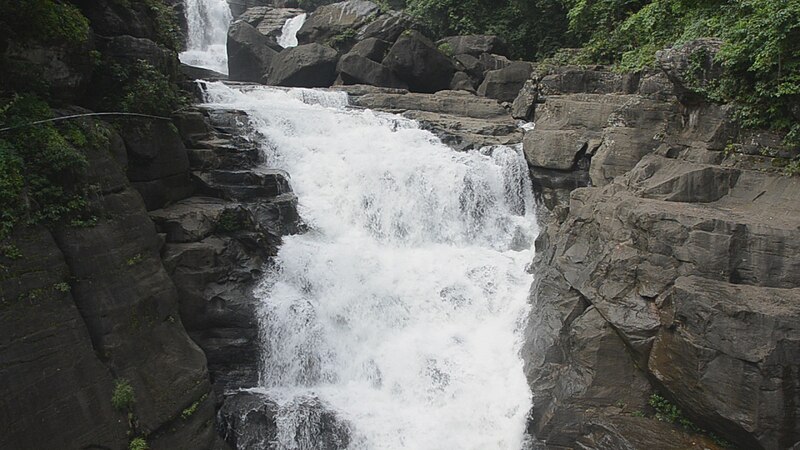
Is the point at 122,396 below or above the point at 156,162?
below

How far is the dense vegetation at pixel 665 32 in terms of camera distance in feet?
30.8

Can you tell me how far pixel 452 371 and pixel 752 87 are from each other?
26.8 ft

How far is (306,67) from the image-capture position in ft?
81.0

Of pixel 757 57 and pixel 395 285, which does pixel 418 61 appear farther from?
pixel 757 57

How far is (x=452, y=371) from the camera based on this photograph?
10.8 metres

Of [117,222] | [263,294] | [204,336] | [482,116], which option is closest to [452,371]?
[263,294]

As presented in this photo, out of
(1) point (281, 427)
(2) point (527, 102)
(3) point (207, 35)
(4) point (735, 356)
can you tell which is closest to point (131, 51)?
(1) point (281, 427)

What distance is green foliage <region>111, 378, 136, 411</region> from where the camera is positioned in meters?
8.18

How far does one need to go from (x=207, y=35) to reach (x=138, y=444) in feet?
90.5

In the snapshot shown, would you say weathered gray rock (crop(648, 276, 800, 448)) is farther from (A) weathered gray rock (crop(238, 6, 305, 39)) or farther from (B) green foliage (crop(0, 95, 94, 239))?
(A) weathered gray rock (crop(238, 6, 305, 39))

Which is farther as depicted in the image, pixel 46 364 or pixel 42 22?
pixel 42 22

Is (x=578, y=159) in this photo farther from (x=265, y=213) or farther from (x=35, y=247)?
(x=35, y=247)

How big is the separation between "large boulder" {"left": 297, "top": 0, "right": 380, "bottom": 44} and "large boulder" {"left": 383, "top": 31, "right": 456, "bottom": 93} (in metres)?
3.73

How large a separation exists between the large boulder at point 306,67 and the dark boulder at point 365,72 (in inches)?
51.7
